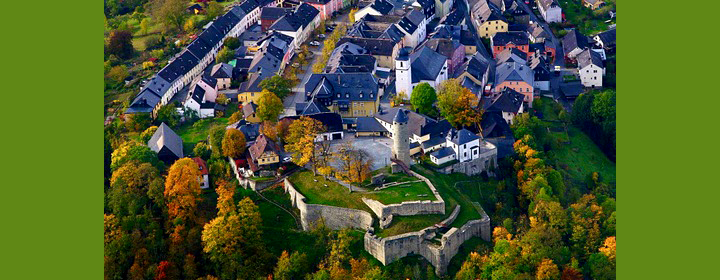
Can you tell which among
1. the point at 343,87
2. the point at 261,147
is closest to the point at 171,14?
the point at 343,87

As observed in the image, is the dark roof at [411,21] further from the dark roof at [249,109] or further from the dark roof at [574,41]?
the dark roof at [249,109]

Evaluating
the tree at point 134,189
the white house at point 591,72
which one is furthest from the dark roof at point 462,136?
the white house at point 591,72

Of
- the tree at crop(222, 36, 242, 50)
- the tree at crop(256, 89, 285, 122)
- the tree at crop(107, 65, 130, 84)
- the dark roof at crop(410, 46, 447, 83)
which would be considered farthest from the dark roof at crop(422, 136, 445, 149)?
the tree at crop(107, 65, 130, 84)

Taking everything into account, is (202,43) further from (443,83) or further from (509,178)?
(509,178)

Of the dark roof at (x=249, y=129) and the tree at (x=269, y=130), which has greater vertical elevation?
the tree at (x=269, y=130)

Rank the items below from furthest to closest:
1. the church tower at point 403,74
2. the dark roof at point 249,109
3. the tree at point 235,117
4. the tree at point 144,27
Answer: the tree at point 144,27
the church tower at point 403,74
the tree at point 235,117
the dark roof at point 249,109
